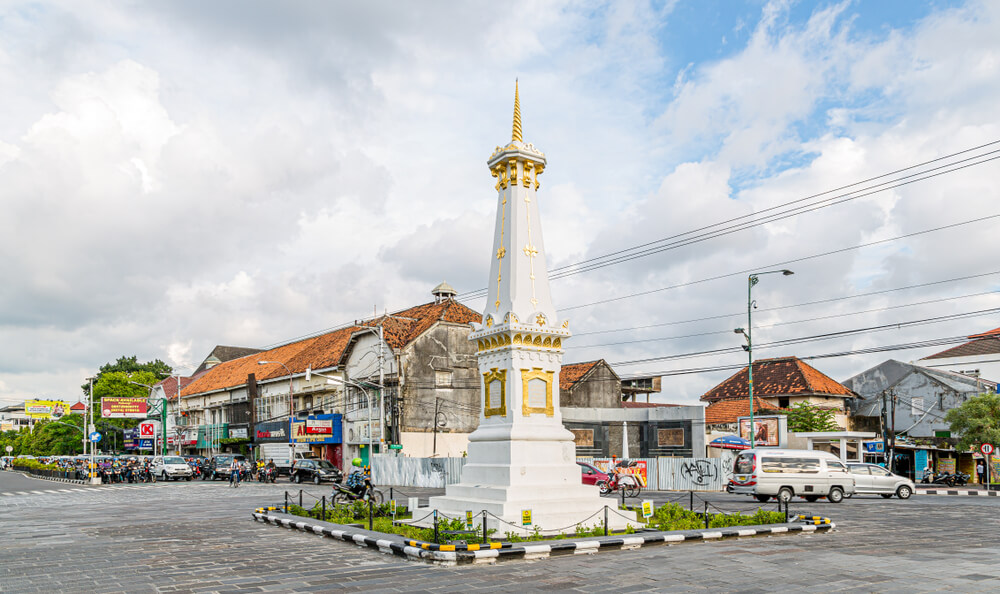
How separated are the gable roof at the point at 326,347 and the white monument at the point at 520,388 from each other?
28.0 m

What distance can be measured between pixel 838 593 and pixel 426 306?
4766 cm

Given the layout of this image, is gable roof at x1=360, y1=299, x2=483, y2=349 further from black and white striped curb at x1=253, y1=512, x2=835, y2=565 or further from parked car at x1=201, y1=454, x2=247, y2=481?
black and white striped curb at x1=253, y1=512, x2=835, y2=565

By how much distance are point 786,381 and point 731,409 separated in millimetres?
4485

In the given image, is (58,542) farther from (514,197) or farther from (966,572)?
(966,572)

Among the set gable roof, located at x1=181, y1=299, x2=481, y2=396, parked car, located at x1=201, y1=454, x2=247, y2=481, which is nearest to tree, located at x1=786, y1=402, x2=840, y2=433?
gable roof, located at x1=181, y1=299, x2=481, y2=396

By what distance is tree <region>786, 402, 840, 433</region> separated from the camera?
49750mm

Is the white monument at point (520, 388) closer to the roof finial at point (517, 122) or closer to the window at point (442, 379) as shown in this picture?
the roof finial at point (517, 122)

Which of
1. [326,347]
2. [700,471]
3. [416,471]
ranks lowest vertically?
[416,471]

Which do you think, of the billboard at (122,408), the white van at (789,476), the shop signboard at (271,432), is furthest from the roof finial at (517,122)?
the billboard at (122,408)

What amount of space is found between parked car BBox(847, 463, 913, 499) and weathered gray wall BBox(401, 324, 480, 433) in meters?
25.1

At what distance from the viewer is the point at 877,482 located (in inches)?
1209

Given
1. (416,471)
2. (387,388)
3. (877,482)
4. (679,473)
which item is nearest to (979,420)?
(877,482)

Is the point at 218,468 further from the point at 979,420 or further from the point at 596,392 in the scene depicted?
the point at 979,420

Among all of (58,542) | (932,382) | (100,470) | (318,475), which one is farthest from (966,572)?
(100,470)
